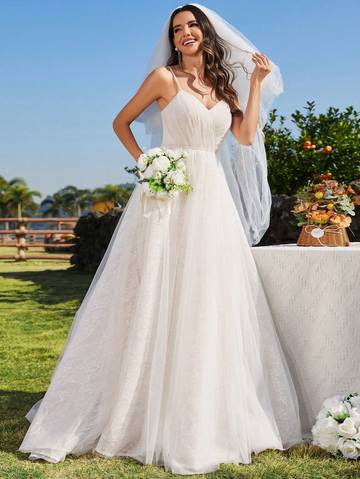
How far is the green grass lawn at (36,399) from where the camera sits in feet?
11.5

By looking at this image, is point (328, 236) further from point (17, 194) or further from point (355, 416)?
point (17, 194)

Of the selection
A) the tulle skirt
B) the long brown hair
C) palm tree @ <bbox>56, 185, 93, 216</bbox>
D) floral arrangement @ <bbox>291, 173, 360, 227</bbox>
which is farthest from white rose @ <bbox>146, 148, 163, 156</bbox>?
palm tree @ <bbox>56, 185, 93, 216</bbox>

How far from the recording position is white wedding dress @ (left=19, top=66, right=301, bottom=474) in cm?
365

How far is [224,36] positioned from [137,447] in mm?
2497

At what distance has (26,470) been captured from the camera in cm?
358

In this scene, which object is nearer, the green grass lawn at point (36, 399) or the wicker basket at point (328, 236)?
the green grass lawn at point (36, 399)

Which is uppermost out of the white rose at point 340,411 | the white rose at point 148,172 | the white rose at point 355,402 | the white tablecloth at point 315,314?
the white rose at point 148,172

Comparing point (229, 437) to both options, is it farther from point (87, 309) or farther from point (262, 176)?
point (262, 176)

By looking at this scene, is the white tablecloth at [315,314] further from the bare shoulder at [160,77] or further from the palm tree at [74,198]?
the palm tree at [74,198]

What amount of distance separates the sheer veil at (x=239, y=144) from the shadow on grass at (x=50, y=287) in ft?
26.4

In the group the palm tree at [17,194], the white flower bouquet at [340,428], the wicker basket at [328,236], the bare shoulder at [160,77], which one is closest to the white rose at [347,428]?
the white flower bouquet at [340,428]

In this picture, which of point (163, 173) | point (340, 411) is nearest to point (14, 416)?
A: point (163, 173)

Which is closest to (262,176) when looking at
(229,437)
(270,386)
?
(270,386)

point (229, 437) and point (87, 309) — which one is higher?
point (87, 309)
